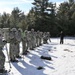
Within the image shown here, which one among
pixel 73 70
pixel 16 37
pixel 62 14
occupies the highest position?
pixel 62 14

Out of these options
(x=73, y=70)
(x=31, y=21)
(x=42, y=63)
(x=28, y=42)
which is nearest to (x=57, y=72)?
(x=73, y=70)

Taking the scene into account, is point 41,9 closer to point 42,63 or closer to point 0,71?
point 42,63

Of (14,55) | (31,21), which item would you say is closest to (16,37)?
(14,55)

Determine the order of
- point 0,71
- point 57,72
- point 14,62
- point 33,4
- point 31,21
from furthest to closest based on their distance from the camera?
point 33,4 < point 31,21 < point 14,62 < point 57,72 < point 0,71

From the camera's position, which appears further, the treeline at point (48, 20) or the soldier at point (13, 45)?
the treeline at point (48, 20)

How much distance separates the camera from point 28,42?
2109 cm

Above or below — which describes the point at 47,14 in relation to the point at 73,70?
above

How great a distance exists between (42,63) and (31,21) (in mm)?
42681

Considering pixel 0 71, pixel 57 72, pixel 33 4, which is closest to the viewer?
pixel 0 71

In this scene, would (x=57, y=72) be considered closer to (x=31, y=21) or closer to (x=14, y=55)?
(x=14, y=55)

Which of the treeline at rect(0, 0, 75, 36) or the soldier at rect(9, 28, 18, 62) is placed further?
A: the treeline at rect(0, 0, 75, 36)

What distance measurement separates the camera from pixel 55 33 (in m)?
58.0

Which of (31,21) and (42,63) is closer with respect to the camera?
(42,63)

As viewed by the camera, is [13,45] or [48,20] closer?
[13,45]
